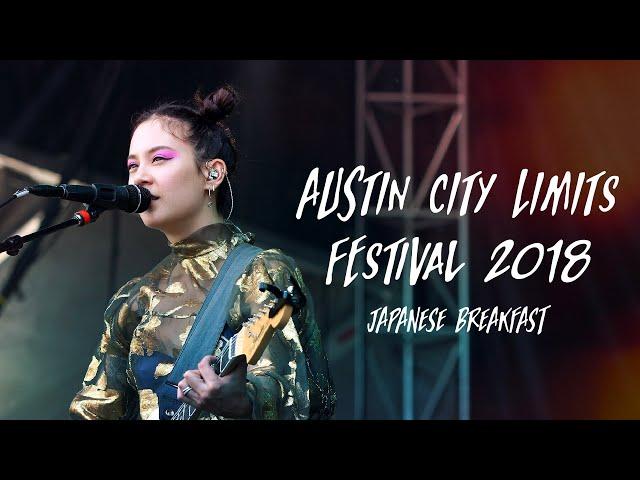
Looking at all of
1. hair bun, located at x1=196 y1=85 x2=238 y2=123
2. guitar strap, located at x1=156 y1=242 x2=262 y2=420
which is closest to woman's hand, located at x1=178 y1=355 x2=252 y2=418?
guitar strap, located at x1=156 y1=242 x2=262 y2=420

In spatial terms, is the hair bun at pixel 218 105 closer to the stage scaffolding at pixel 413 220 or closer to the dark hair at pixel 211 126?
the dark hair at pixel 211 126

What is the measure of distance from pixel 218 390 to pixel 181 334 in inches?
23.2

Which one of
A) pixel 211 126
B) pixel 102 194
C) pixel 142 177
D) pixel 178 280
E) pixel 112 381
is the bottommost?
pixel 112 381

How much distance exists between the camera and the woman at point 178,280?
3580 millimetres

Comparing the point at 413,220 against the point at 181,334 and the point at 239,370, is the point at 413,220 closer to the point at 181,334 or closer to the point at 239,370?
the point at 181,334

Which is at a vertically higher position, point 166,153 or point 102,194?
point 166,153

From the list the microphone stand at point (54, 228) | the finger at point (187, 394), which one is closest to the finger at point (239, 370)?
the finger at point (187, 394)

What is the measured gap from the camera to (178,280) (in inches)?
148

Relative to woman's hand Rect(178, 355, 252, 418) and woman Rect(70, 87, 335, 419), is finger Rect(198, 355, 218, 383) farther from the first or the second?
woman Rect(70, 87, 335, 419)

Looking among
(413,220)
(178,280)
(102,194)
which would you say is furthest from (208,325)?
(413,220)

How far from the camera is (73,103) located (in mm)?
4742
